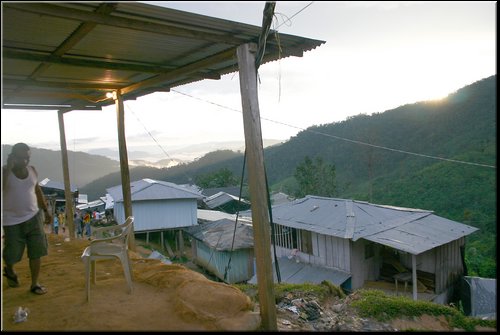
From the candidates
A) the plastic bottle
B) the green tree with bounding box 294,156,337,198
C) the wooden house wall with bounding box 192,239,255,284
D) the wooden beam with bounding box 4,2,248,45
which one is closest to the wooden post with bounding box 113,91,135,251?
the plastic bottle

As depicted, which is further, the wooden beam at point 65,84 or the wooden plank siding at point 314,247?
the wooden plank siding at point 314,247

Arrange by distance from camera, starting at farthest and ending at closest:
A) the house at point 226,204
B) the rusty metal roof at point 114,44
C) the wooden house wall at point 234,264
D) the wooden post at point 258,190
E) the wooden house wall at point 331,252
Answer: the house at point 226,204
the wooden house wall at point 234,264
the wooden house wall at point 331,252
the wooden post at point 258,190
the rusty metal roof at point 114,44

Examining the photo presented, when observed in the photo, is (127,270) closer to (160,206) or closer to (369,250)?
(369,250)

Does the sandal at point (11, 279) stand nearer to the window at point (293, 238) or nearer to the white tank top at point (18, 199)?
the white tank top at point (18, 199)

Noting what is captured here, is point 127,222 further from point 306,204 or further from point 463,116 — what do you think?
point 463,116

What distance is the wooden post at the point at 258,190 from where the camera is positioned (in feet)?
11.9

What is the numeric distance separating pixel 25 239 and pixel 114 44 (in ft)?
7.44

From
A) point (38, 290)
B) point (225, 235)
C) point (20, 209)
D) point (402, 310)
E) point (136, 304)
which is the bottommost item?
point (225, 235)

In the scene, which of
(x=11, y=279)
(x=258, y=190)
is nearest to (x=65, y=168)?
(x=11, y=279)

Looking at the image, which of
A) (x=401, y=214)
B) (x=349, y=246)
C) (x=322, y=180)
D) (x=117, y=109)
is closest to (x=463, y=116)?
(x=322, y=180)

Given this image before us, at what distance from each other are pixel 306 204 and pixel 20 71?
12.1 metres

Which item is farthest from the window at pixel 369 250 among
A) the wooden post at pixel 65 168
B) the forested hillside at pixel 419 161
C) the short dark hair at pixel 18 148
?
the short dark hair at pixel 18 148

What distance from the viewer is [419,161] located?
34.7 meters

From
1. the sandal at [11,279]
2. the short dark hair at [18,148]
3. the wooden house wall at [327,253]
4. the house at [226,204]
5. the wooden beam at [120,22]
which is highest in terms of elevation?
the wooden beam at [120,22]
